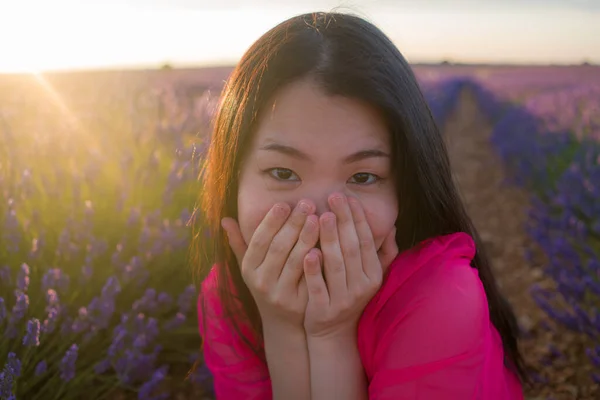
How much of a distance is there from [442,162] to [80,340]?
1.41 metres

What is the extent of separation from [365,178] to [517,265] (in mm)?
3287

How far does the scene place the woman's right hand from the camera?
1.50 m

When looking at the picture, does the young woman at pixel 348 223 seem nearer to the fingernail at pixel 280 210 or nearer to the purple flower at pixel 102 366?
the fingernail at pixel 280 210

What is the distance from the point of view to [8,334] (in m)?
1.89

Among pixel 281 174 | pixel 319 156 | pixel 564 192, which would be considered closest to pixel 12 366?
pixel 281 174

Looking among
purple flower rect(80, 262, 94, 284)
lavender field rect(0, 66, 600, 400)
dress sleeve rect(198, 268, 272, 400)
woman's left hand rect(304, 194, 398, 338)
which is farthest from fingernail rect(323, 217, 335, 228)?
purple flower rect(80, 262, 94, 284)

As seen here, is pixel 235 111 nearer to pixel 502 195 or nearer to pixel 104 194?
pixel 104 194

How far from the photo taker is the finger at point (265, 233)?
4.95 ft

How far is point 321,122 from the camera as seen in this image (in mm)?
1477

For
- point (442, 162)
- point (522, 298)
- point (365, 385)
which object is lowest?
point (522, 298)

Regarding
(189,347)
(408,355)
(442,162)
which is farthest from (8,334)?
(442,162)

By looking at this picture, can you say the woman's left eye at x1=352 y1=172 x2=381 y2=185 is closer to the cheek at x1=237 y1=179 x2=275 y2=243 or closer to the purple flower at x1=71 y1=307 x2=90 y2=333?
the cheek at x1=237 y1=179 x2=275 y2=243

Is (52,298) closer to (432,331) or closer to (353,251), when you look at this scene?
(353,251)

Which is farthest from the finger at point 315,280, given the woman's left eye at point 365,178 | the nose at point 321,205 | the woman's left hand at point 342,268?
the woman's left eye at point 365,178
